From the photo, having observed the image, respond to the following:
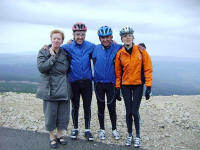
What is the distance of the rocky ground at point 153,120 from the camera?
627 cm

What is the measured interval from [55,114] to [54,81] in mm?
828

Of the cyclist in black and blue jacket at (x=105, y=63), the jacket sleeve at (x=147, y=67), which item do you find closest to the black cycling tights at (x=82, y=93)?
the cyclist in black and blue jacket at (x=105, y=63)

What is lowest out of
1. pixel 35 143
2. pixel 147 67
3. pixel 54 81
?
pixel 35 143

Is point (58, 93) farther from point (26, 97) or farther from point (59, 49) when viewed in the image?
point (26, 97)

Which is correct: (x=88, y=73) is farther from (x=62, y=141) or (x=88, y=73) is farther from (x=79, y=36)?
(x=62, y=141)

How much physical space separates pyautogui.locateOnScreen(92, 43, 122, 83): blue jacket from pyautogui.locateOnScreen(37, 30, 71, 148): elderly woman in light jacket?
2.46 feet

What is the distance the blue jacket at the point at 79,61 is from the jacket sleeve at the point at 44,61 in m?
0.62

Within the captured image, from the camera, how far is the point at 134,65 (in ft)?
17.9

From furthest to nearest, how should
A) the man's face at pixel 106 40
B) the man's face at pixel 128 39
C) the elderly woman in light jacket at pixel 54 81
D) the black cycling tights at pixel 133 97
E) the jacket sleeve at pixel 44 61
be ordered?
the man's face at pixel 106 40, the black cycling tights at pixel 133 97, the man's face at pixel 128 39, the elderly woman in light jacket at pixel 54 81, the jacket sleeve at pixel 44 61

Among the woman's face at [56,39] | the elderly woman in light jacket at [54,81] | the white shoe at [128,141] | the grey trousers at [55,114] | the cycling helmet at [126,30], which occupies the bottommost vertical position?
the white shoe at [128,141]

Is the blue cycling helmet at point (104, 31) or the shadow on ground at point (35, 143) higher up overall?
the blue cycling helmet at point (104, 31)

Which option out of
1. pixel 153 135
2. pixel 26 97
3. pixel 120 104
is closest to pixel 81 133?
pixel 153 135

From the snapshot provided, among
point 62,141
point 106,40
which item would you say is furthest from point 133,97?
point 62,141

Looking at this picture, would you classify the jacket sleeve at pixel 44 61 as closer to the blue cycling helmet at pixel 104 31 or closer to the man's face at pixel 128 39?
the blue cycling helmet at pixel 104 31
